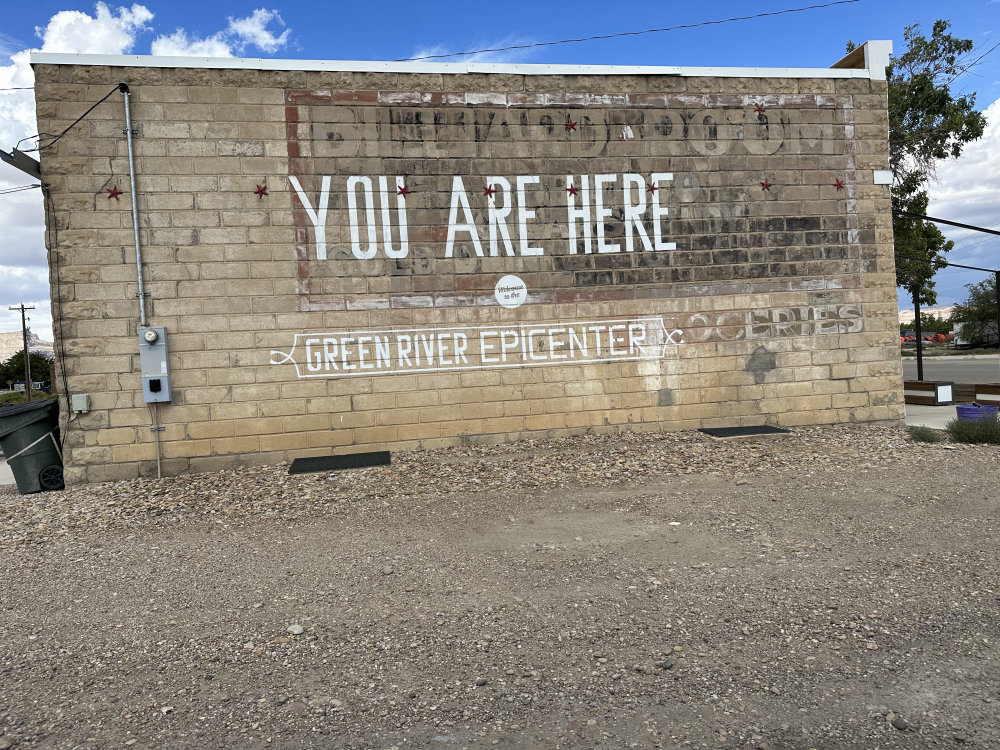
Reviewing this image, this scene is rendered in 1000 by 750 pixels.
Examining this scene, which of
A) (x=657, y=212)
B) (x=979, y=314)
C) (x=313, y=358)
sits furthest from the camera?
(x=979, y=314)

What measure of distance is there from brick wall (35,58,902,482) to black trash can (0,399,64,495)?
0.39m

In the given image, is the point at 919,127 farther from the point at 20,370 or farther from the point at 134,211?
the point at 20,370

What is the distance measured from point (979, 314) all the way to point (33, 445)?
196 ft

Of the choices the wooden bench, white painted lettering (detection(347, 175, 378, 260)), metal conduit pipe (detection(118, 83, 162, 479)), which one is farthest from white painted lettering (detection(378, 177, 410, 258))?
the wooden bench

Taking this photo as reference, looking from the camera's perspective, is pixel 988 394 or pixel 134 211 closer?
pixel 134 211

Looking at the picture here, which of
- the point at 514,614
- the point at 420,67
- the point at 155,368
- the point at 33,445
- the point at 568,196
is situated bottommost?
the point at 514,614

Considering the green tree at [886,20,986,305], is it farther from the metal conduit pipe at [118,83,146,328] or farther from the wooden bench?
the metal conduit pipe at [118,83,146,328]

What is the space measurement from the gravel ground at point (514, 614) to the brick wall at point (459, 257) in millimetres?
1774

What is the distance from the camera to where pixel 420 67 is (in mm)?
8648

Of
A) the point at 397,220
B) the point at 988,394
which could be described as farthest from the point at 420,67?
the point at 988,394

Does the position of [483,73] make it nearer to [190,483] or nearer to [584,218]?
[584,218]

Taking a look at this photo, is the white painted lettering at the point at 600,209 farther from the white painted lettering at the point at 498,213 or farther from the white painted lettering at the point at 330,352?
the white painted lettering at the point at 330,352

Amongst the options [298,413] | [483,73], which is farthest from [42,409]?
[483,73]

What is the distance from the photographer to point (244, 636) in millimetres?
3746
